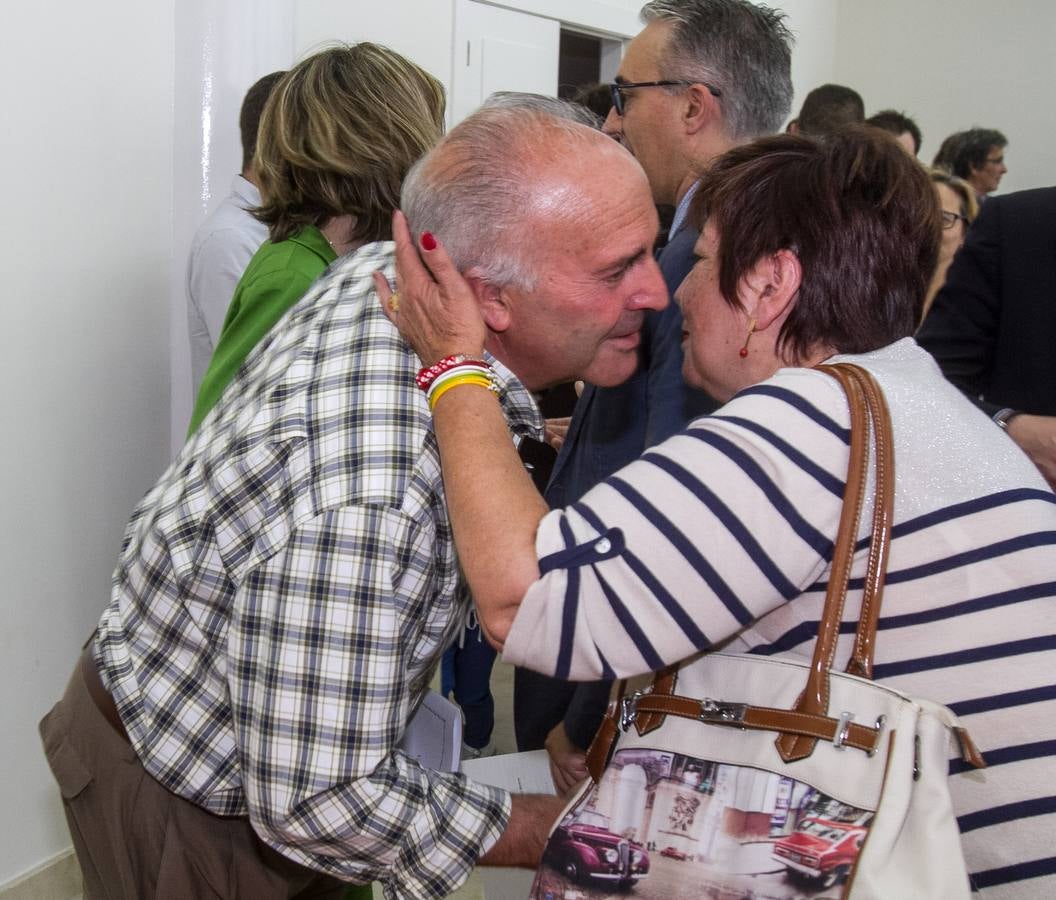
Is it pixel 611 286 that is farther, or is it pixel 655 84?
pixel 655 84

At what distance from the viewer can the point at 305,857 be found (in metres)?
1.26

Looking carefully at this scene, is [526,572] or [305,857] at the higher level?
[526,572]

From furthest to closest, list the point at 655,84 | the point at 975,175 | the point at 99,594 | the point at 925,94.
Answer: the point at 925,94
the point at 975,175
the point at 99,594
the point at 655,84

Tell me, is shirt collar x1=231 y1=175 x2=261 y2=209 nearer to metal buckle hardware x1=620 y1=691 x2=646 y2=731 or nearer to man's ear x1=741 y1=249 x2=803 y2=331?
man's ear x1=741 y1=249 x2=803 y2=331

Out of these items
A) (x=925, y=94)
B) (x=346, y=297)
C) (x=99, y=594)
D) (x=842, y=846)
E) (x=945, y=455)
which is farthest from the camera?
(x=925, y=94)

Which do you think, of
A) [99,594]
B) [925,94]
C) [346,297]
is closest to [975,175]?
[925,94]

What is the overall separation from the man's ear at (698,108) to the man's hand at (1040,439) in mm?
858

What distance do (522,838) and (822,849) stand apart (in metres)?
0.43

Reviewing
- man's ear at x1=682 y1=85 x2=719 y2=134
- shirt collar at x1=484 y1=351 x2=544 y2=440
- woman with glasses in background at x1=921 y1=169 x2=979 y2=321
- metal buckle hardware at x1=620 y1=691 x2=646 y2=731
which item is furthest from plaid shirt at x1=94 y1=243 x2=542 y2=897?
woman with glasses in background at x1=921 y1=169 x2=979 y2=321

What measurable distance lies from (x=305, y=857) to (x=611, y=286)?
0.76 m

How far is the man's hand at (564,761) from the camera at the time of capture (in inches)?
67.0

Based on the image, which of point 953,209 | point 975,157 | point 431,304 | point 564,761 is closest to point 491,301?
point 431,304

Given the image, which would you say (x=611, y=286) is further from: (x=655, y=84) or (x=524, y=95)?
(x=655, y=84)

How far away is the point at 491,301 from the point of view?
1345 mm
